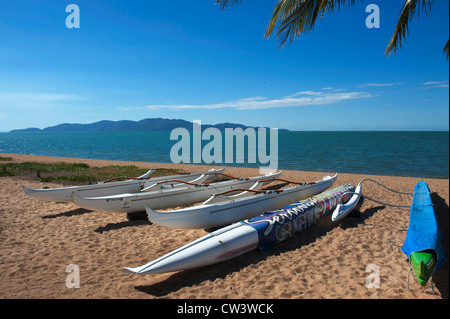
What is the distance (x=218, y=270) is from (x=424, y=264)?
2.50 m

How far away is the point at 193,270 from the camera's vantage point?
12.6ft

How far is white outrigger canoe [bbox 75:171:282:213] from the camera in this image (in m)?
5.73

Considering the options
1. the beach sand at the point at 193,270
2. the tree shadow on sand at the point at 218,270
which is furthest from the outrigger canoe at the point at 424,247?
the tree shadow on sand at the point at 218,270

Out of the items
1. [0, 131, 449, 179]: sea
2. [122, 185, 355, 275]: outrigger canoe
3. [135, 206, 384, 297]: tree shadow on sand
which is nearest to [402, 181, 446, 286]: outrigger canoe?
[135, 206, 384, 297]: tree shadow on sand

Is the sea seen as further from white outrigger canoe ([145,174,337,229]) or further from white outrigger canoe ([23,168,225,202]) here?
white outrigger canoe ([145,174,337,229])

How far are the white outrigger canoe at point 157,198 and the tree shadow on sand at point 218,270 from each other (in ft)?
8.67

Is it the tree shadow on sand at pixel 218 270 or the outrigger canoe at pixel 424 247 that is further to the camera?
the tree shadow on sand at pixel 218 270

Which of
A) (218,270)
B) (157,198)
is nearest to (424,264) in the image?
(218,270)

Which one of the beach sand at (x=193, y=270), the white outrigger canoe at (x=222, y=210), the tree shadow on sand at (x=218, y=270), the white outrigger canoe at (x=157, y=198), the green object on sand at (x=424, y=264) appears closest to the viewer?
the green object on sand at (x=424, y=264)

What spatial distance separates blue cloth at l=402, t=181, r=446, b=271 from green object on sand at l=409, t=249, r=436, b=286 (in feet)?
0.26

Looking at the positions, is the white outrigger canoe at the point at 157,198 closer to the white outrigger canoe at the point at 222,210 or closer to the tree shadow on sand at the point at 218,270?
the white outrigger canoe at the point at 222,210

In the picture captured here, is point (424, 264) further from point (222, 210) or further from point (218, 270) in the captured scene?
point (222, 210)

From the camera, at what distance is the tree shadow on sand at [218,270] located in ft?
11.1

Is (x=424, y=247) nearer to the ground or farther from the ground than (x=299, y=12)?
nearer to the ground
